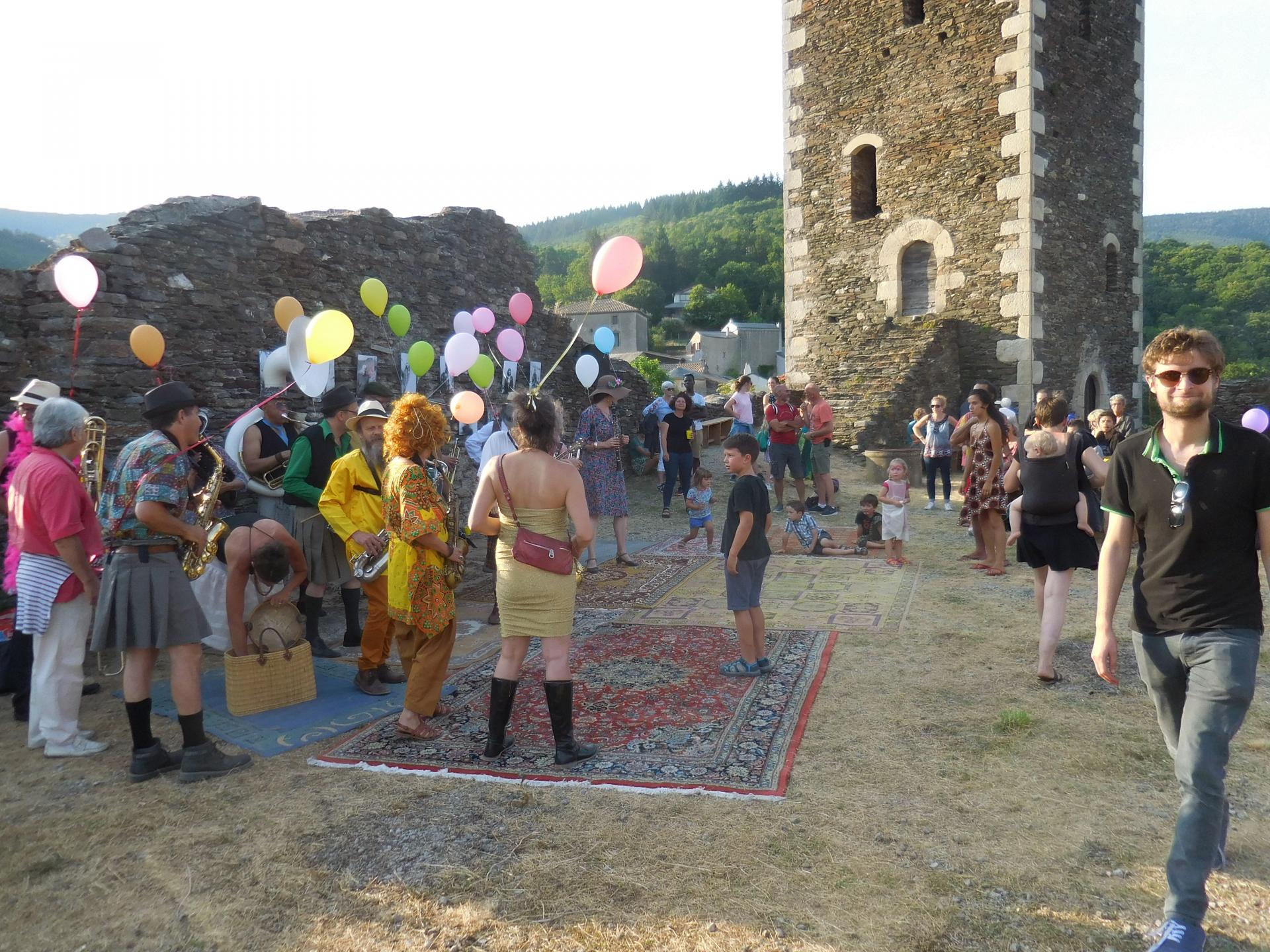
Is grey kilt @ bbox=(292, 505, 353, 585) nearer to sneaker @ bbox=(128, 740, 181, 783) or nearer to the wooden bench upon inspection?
sneaker @ bbox=(128, 740, 181, 783)

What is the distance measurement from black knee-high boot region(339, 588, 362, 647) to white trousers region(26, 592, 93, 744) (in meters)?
1.92

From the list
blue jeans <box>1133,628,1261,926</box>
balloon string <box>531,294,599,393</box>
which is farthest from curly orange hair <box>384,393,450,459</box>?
blue jeans <box>1133,628,1261,926</box>

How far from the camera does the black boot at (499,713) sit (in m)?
3.96

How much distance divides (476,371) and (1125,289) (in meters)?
14.4

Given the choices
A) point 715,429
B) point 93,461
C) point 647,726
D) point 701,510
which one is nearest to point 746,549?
point 647,726

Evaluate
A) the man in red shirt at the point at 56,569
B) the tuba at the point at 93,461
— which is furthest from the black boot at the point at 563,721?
the tuba at the point at 93,461

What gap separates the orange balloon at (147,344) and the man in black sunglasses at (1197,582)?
6.60 meters

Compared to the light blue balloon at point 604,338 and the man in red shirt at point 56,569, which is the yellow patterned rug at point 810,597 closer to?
the man in red shirt at point 56,569

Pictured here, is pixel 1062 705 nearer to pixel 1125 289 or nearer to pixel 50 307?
pixel 50 307

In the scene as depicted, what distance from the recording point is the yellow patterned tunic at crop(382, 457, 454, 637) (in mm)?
4176

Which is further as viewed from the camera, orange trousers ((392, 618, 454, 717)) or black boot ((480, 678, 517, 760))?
orange trousers ((392, 618, 454, 717))

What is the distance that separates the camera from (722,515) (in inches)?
452

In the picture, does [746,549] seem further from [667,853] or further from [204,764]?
[204,764]

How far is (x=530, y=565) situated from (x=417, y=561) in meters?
0.72
